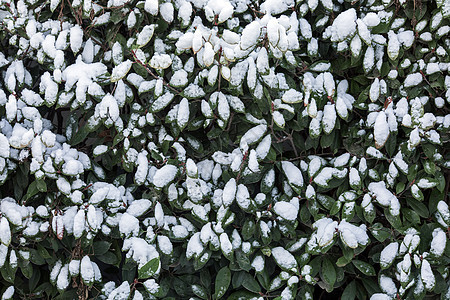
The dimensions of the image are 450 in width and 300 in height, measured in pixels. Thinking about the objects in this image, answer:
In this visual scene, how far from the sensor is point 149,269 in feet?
5.82

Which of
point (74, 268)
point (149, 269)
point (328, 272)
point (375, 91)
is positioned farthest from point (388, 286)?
point (74, 268)

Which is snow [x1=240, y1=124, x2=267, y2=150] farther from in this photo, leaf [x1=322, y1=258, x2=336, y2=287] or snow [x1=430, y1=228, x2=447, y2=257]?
snow [x1=430, y1=228, x2=447, y2=257]

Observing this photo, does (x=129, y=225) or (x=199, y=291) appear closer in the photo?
(x=129, y=225)

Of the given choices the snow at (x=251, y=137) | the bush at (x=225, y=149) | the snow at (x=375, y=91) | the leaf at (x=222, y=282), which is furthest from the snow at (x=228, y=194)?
the snow at (x=375, y=91)

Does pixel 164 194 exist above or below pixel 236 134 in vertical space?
below

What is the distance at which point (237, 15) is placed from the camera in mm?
1926

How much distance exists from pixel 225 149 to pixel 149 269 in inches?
20.3

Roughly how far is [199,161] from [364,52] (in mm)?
724

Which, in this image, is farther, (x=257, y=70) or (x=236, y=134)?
(x=236, y=134)

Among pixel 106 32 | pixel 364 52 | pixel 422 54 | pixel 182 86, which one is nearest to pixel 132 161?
pixel 182 86

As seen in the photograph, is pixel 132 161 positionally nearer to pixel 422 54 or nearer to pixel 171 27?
pixel 171 27

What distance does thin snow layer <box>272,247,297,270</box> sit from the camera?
1.88m

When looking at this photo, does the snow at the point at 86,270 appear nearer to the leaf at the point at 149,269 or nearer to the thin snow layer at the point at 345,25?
the leaf at the point at 149,269

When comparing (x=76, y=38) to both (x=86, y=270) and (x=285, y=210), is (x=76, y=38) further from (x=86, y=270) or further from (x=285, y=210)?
(x=285, y=210)
